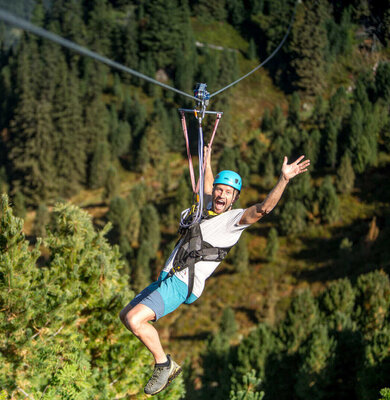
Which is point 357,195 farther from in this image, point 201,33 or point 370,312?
point 201,33

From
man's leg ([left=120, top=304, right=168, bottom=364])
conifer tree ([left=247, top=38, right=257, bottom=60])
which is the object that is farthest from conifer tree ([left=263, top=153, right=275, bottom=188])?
man's leg ([left=120, top=304, right=168, bottom=364])

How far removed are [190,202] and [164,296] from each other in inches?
1482

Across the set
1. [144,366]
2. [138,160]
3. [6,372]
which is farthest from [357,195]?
[6,372]

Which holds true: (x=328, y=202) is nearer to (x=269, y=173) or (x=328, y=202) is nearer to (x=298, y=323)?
(x=269, y=173)

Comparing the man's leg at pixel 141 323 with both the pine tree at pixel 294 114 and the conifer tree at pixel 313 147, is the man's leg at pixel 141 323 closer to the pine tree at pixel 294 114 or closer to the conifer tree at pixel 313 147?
the conifer tree at pixel 313 147

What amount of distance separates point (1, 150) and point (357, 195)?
172 ft

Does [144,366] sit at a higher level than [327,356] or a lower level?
higher

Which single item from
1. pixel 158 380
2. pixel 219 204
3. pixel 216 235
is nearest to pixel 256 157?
pixel 219 204

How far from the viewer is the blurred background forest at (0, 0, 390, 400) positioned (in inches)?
471

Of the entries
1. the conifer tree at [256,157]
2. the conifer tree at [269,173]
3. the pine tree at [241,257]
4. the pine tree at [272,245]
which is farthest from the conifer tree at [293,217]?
the conifer tree at [256,157]

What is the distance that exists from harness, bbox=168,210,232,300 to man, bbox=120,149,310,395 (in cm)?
2

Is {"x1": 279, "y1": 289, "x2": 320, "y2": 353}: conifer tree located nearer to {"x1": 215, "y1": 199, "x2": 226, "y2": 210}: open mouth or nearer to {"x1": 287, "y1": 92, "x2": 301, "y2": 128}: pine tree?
{"x1": 215, "y1": 199, "x2": 226, "y2": 210}: open mouth

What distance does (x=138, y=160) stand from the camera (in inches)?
2788

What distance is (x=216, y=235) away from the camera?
6320 mm
